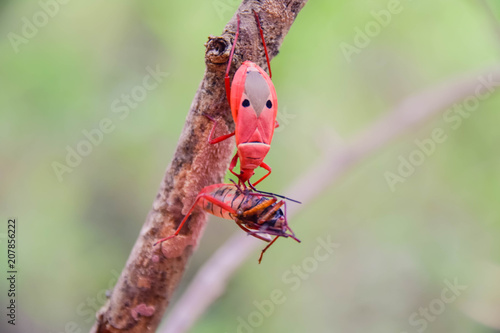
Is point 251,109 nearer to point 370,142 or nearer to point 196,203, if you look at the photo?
point 196,203

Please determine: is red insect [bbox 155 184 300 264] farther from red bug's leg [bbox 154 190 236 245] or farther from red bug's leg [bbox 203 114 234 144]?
red bug's leg [bbox 203 114 234 144]

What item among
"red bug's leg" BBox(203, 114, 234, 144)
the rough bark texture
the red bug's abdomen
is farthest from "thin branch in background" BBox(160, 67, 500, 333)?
"red bug's leg" BBox(203, 114, 234, 144)

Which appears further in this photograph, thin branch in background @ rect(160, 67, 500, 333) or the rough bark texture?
thin branch in background @ rect(160, 67, 500, 333)

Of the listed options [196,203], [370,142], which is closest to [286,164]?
[370,142]

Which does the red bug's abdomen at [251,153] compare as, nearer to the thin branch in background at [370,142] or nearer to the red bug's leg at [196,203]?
the red bug's leg at [196,203]

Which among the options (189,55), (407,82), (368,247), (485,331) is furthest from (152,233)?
(485,331)
